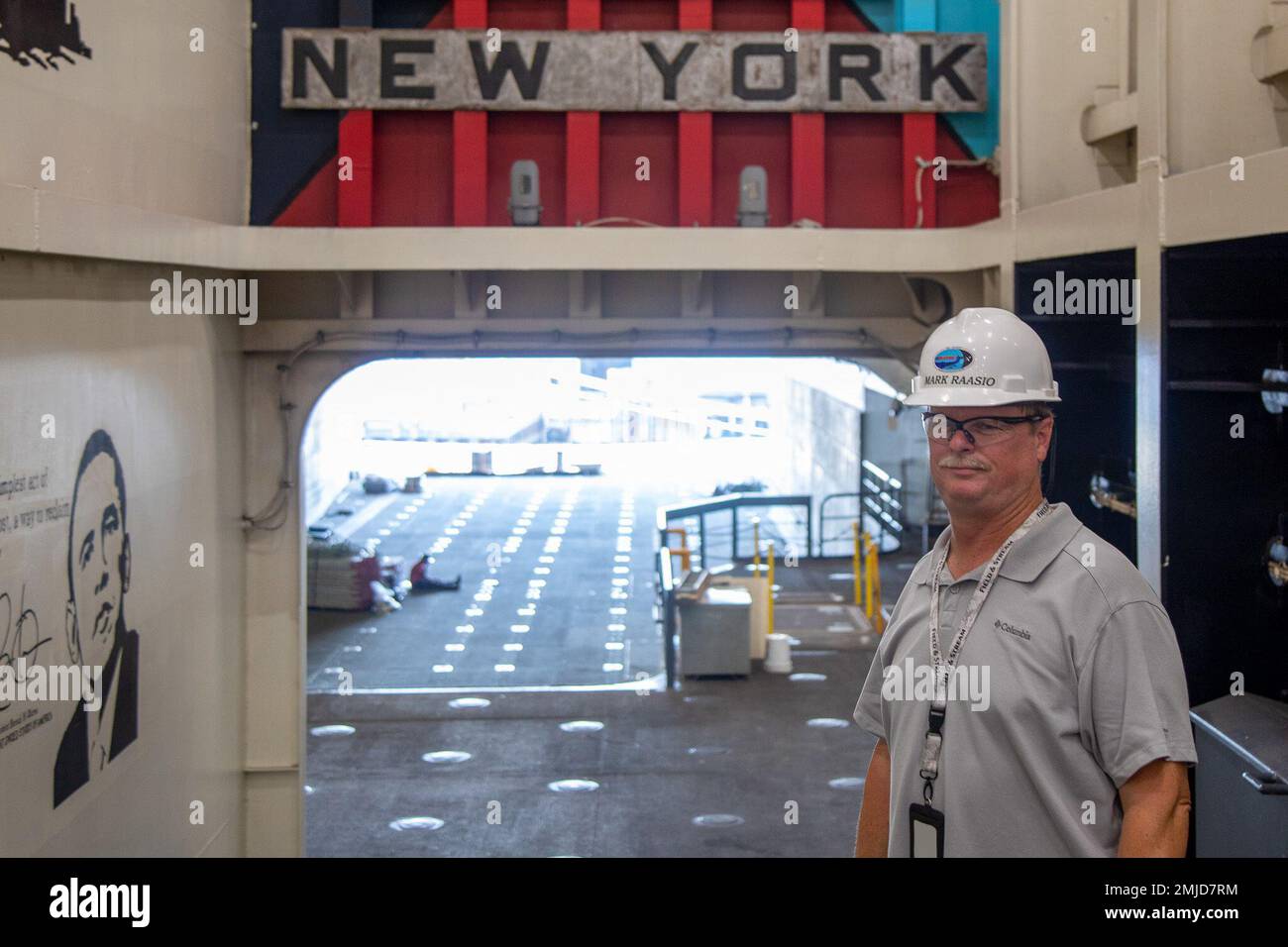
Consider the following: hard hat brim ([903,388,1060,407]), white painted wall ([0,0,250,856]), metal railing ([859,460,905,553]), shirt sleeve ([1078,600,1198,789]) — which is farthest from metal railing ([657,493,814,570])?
shirt sleeve ([1078,600,1198,789])

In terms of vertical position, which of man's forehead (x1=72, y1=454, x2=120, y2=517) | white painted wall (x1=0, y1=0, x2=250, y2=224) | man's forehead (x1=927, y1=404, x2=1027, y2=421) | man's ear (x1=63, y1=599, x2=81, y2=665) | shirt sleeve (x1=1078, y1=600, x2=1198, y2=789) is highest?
white painted wall (x1=0, y1=0, x2=250, y2=224)

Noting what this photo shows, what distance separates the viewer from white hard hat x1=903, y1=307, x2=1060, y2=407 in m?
3.38

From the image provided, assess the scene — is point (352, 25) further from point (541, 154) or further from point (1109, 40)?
point (1109, 40)

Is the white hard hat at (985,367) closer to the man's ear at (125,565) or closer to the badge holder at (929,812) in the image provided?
the badge holder at (929,812)

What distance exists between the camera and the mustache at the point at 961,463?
3320mm

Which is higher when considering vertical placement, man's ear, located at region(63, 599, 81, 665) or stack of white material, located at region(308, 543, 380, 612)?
man's ear, located at region(63, 599, 81, 665)

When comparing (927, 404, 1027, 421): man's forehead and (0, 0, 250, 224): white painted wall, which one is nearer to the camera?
(927, 404, 1027, 421): man's forehead

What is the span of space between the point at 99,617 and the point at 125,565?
1.44 feet

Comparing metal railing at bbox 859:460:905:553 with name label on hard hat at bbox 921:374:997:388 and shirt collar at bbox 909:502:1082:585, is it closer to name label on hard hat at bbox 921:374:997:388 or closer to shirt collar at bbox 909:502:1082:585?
name label on hard hat at bbox 921:374:997:388

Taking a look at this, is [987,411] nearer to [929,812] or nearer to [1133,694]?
[1133,694]
